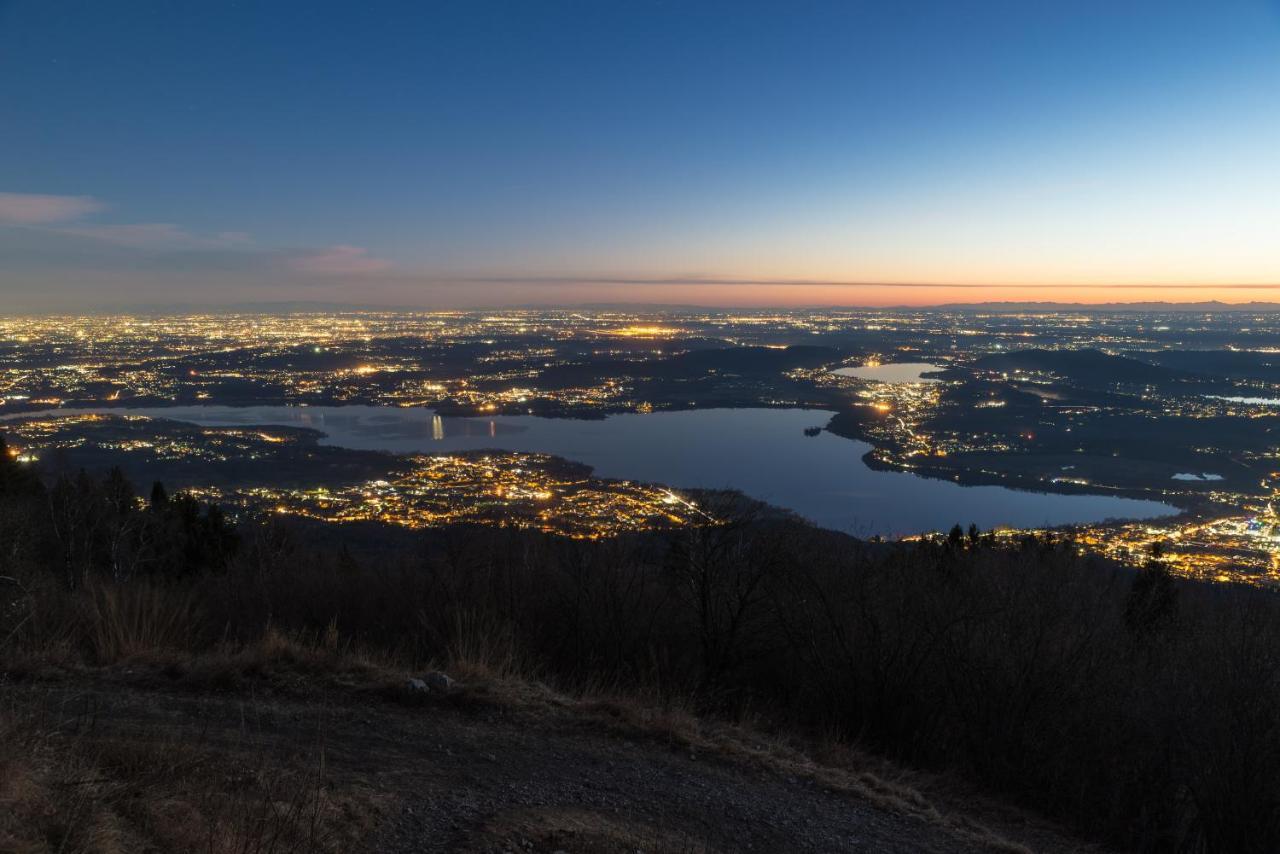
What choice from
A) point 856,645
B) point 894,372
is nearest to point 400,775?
point 856,645

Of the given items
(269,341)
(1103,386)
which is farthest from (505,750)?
(269,341)

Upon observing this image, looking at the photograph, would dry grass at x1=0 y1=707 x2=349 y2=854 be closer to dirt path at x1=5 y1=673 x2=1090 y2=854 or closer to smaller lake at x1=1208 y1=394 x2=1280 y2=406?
dirt path at x1=5 y1=673 x2=1090 y2=854

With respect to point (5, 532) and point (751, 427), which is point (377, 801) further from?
point (751, 427)

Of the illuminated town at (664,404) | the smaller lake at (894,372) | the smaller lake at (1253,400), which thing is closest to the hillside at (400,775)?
the illuminated town at (664,404)

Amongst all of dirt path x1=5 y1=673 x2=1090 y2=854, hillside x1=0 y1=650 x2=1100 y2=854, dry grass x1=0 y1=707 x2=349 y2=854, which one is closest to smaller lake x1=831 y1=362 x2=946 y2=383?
hillside x1=0 y1=650 x2=1100 y2=854

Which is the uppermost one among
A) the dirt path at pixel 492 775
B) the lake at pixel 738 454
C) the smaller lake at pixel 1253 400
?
the dirt path at pixel 492 775

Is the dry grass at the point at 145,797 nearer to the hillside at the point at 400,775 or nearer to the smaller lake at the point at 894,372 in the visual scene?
the hillside at the point at 400,775
